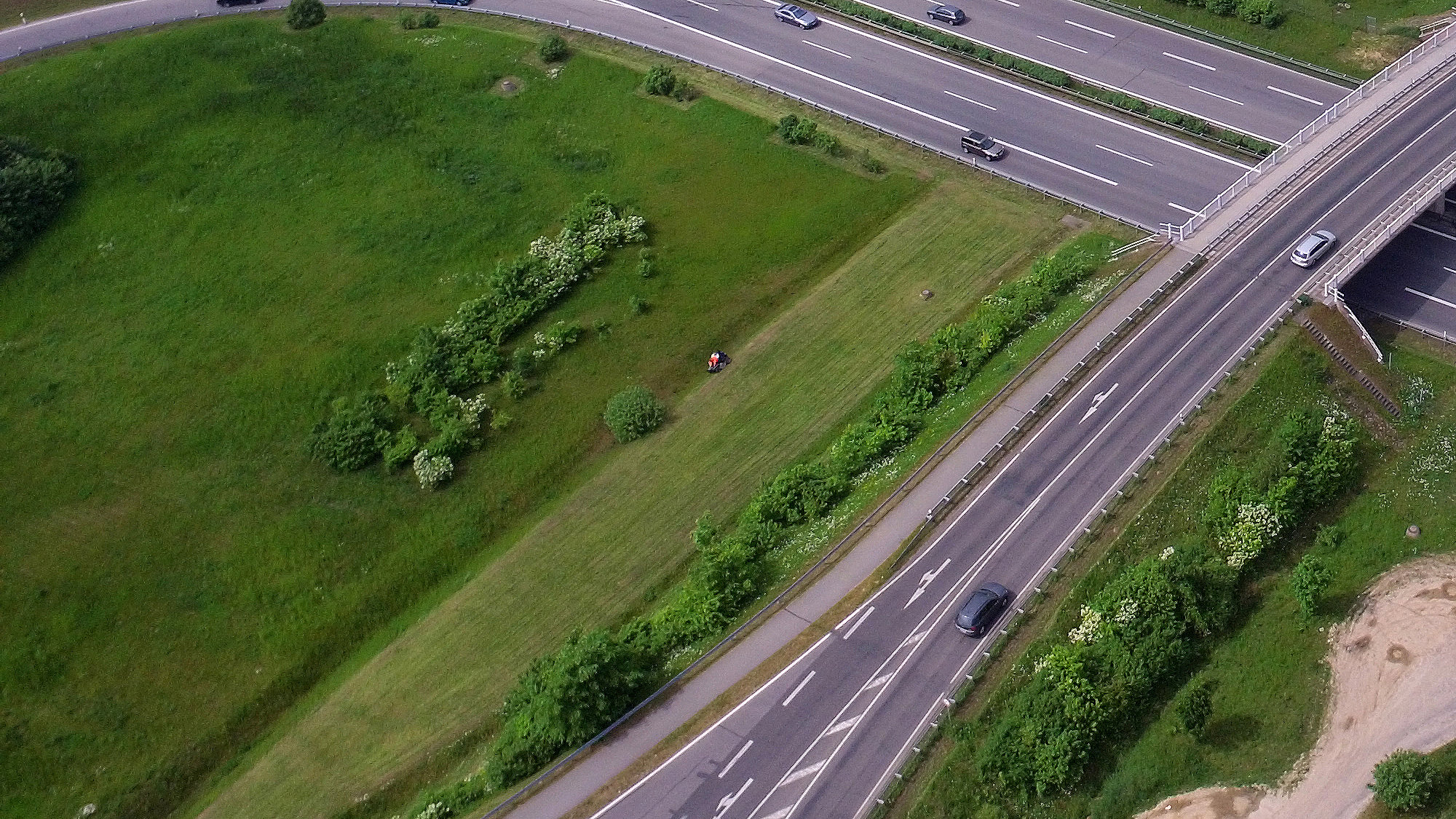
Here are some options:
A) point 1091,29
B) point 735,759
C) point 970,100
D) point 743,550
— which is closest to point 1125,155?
point 970,100

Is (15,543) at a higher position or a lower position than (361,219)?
lower

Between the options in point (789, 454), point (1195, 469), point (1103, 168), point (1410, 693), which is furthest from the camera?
point (1103, 168)

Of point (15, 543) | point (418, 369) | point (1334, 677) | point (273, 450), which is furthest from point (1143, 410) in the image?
point (15, 543)

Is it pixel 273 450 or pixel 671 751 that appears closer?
pixel 671 751

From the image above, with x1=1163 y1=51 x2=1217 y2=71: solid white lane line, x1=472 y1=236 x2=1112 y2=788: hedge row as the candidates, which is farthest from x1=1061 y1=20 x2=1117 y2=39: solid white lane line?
x1=472 y1=236 x2=1112 y2=788: hedge row

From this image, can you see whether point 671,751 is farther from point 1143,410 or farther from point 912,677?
point 1143,410

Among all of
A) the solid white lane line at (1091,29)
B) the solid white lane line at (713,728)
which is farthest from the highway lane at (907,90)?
the solid white lane line at (713,728)
